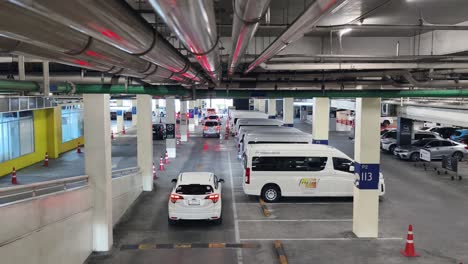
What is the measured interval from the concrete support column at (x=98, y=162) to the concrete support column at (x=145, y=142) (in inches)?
225

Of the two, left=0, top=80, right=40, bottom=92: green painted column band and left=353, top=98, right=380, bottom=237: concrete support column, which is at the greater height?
left=0, top=80, right=40, bottom=92: green painted column band

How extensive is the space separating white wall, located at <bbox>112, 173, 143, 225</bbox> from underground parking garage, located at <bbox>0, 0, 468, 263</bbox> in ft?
0.29

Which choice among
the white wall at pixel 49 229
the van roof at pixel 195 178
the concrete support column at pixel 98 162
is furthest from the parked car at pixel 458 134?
the white wall at pixel 49 229

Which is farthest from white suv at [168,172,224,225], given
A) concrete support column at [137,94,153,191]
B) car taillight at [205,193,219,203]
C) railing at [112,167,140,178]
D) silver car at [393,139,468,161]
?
silver car at [393,139,468,161]

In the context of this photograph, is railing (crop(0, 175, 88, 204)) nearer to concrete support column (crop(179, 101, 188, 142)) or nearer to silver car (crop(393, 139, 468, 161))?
silver car (crop(393, 139, 468, 161))

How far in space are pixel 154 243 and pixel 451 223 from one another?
26.7ft

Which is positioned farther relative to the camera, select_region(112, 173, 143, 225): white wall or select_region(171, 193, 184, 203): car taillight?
select_region(112, 173, 143, 225): white wall

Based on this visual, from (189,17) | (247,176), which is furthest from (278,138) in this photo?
(189,17)

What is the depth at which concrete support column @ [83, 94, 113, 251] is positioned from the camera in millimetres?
9477

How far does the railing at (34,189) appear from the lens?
645 cm

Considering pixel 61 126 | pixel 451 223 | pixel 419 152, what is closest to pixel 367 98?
pixel 451 223

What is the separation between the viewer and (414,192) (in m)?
15.5

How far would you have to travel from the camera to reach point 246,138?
19.0m

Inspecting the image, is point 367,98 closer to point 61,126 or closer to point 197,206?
point 197,206
